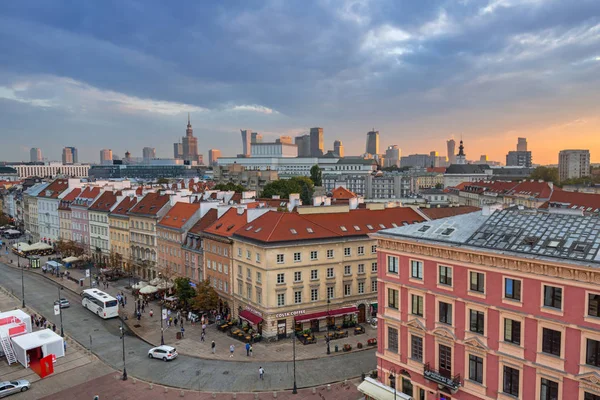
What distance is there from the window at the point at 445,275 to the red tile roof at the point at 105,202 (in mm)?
81788

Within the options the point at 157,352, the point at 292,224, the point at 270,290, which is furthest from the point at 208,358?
the point at 292,224

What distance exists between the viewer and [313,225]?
58.4m

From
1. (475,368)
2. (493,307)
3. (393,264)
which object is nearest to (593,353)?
(493,307)

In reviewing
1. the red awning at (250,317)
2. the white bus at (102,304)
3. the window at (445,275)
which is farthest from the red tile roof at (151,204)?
the window at (445,275)

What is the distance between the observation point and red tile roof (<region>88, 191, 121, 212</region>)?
10121cm

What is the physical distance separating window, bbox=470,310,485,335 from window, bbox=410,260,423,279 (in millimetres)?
4806

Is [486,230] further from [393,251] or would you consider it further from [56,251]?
[56,251]

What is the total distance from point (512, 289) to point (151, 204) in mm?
72208

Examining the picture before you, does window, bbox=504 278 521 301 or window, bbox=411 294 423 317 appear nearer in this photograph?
window, bbox=504 278 521 301

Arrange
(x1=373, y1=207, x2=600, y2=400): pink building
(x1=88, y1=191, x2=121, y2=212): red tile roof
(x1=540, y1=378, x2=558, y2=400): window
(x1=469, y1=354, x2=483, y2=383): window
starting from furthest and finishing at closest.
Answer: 1. (x1=88, y1=191, x2=121, y2=212): red tile roof
2. (x1=469, y1=354, x2=483, y2=383): window
3. (x1=540, y1=378, x2=558, y2=400): window
4. (x1=373, y1=207, x2=600, y2=400): pink building

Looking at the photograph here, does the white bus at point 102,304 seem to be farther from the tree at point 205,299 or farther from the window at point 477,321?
the window at point 477,321

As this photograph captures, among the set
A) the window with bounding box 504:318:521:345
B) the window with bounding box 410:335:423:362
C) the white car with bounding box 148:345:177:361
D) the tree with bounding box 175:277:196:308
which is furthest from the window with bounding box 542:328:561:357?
the tree with bounding box 175:277:196:308

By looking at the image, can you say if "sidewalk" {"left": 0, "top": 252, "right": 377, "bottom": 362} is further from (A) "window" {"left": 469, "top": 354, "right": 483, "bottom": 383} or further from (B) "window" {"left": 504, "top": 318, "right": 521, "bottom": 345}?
(B) "window" {"left": 504, "top": 318, "right": 521, "bottom": 345}

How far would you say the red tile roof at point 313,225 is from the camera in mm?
55594
